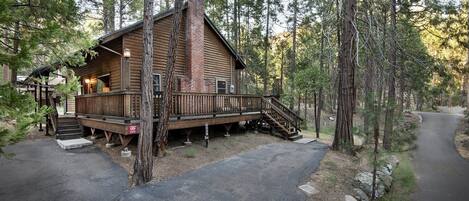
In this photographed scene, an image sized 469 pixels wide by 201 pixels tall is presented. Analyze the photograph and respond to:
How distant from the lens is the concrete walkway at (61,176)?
550cm

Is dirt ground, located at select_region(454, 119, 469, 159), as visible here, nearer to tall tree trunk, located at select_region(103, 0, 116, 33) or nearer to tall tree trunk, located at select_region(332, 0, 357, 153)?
tall tree trunk, located at select_region(332, 0, 357, 153)

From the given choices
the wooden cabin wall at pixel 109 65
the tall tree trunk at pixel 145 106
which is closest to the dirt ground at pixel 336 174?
the tall tree trunk at pixel 145 106

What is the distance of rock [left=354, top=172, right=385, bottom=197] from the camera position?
23.0 ft

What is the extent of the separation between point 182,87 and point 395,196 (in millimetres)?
9536

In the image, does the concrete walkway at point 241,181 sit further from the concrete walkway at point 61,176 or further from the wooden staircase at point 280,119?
the wooden staircase at point 280,119

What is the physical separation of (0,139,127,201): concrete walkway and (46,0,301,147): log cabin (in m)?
1.15

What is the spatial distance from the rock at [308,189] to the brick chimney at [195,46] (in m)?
8.12

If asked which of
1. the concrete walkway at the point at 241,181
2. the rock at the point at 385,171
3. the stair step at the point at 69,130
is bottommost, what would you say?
the rock at the point at 385,171

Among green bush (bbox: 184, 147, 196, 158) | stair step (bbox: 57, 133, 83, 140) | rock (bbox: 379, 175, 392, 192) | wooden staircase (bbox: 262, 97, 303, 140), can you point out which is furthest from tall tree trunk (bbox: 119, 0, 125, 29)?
rock (bbox: 379, 175, 392, 192)

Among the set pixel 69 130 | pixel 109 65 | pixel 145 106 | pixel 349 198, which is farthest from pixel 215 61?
pixel 349 198

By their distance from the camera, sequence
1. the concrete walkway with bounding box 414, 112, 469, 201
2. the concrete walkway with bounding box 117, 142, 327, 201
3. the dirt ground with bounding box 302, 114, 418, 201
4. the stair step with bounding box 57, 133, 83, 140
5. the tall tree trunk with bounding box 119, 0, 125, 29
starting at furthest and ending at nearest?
1. the tall tree trunk with bounding box 119, 0, 125, 29
2. the stair step with bounding box 57, 133, 83, 140
3. the concrete walkway with bounding box 414, 112, 469, 201
4. the dirt ground with bounding box 302, 114, 418, 201
5. the concrete walkway with bounding box 117, 142, 327, 201

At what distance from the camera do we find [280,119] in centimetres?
1380

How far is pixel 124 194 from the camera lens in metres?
5.62

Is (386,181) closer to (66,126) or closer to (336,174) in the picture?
(336,174)
